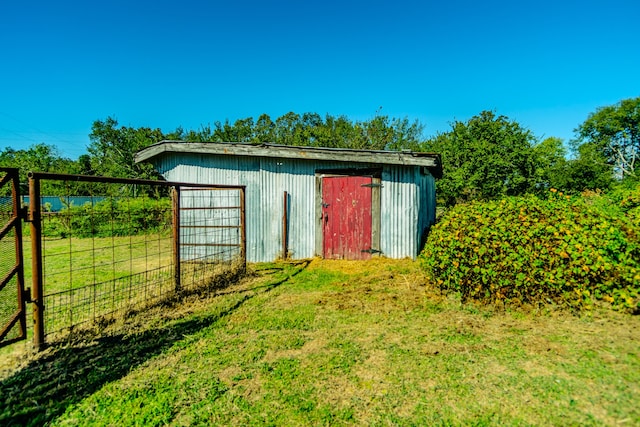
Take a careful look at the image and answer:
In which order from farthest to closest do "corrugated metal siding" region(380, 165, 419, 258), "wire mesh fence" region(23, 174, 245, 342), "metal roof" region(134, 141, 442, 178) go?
"corrugated metal siding" region(380, 165, 419, 258) < "metal roof" region(134, 141, 442, 178) < "wire mesh fence" region(23, 174, 245, 342)

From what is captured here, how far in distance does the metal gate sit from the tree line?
15255mm

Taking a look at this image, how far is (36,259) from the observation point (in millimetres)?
3088

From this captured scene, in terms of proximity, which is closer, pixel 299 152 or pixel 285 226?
pixel 299 152

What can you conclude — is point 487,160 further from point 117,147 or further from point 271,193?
point 117,147

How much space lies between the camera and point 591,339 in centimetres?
321

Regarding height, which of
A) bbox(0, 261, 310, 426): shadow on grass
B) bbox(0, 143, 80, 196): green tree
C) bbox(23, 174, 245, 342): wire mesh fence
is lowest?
bbox(0, 261, 310, 426): shadow on grass

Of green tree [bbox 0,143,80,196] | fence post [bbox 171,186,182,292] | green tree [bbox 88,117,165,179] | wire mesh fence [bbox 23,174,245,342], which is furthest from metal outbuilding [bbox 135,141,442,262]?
green tree [bbox 0,143,80,196]

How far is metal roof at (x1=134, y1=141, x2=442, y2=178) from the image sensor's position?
6.98 m

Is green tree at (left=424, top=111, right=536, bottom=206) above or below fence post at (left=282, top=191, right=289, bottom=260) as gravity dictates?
above

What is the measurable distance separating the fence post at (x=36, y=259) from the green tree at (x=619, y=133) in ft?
Result: 147

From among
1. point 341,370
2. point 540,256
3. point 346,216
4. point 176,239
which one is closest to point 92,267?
point 176,239

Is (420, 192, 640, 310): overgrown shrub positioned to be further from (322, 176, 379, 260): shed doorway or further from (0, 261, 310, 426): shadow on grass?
(0, 261, 310, 426): shadow on grass

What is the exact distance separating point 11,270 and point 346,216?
226 inches

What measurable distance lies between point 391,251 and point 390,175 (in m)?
1.73
